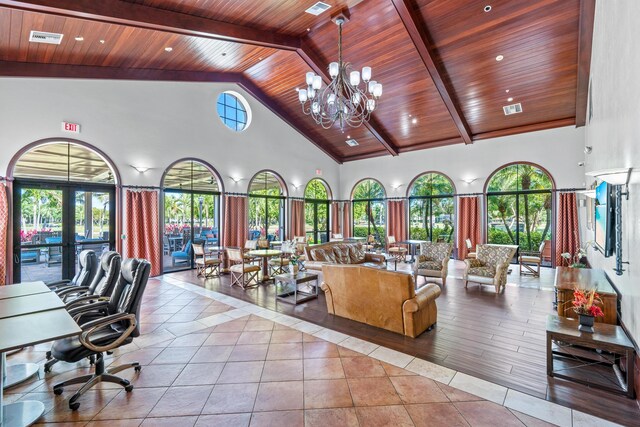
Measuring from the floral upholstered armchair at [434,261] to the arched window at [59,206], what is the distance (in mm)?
6847

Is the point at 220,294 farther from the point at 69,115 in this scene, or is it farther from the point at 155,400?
the point at 69,115

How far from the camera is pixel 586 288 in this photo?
3.40 m

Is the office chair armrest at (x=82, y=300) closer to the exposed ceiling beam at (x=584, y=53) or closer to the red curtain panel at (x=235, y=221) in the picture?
the red curtain panel at (x=235, y=221)

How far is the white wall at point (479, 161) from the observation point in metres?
8.32

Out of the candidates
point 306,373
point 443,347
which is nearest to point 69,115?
point 306,373

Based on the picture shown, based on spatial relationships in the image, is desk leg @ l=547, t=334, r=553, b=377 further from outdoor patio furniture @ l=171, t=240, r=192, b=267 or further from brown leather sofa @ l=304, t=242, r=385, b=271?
outdoor patio furniture @ l=171, t=240, r=192, b=267

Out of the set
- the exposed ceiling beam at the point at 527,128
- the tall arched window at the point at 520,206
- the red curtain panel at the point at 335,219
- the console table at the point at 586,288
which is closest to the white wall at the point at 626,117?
the console table at the point at 586,288

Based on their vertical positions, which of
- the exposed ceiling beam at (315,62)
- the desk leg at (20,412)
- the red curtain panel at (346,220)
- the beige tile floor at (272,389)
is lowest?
the beige tile floor at (272,389)

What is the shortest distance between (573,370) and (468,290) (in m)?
3.10

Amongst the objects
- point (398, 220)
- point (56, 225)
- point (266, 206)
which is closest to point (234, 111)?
point (266, 206)

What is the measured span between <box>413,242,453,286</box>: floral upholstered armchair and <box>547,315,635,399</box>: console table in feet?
10.3

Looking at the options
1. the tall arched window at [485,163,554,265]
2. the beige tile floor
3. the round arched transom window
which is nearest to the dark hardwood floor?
the beige tile floor

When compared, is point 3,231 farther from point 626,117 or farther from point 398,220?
point 398,220

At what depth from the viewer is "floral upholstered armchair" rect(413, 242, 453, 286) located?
21.2 feet
